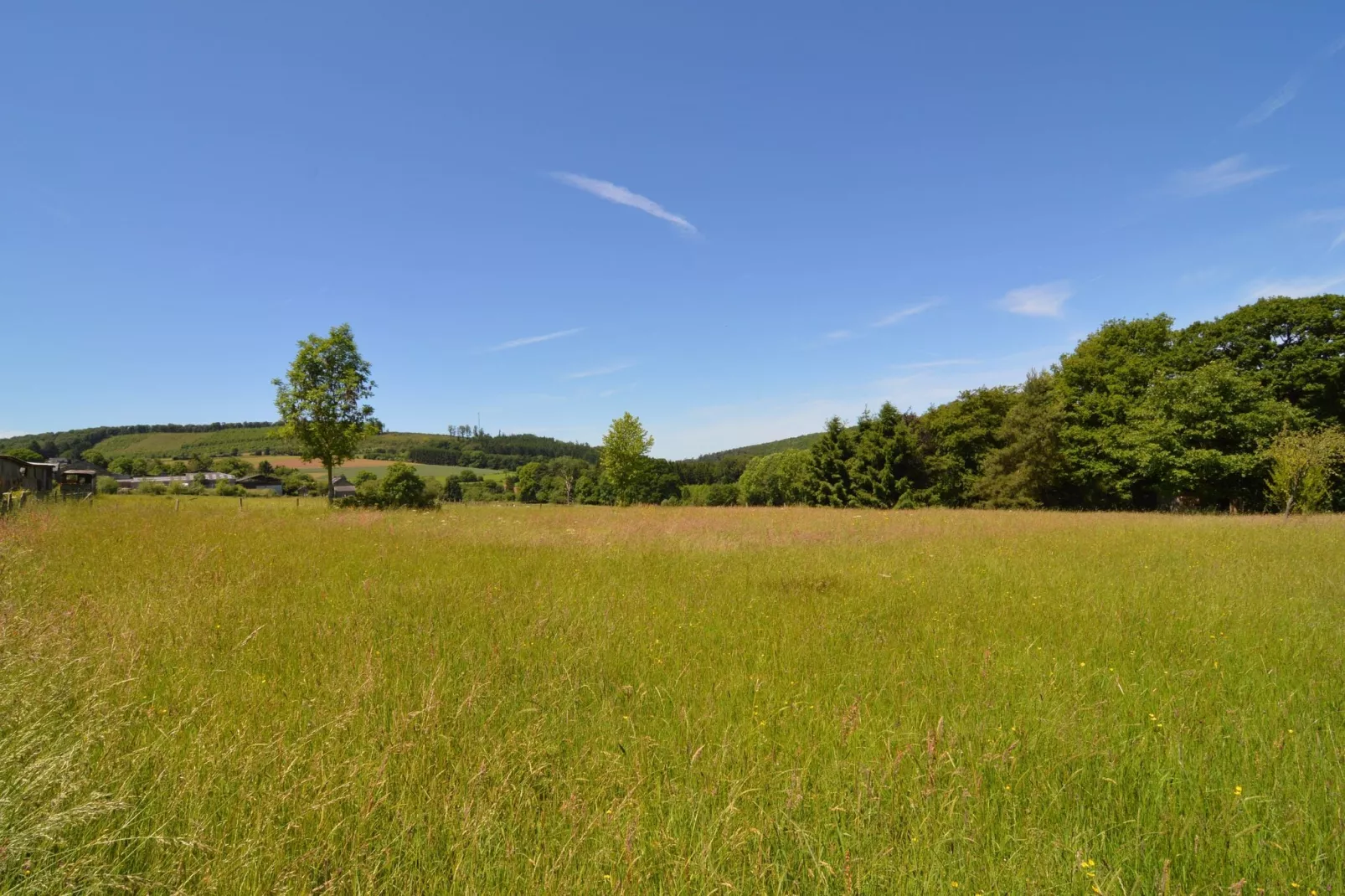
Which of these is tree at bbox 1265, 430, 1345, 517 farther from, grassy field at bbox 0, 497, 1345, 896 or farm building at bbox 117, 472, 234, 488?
farm building at bbox 117, 472, 234, 488

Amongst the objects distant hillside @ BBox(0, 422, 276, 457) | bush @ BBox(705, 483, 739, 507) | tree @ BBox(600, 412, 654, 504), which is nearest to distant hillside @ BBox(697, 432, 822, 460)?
bush @ BBox(705, 483, 739, 507)

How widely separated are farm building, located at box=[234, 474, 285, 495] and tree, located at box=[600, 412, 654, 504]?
89118 mm

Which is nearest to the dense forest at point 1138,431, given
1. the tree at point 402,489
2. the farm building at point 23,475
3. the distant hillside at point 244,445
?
the tree at point 402,489

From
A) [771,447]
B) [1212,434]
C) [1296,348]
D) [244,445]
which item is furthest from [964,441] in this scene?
[244,445]

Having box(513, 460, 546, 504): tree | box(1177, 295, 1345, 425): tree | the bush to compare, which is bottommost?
the bush

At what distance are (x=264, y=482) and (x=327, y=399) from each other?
11059 centimetres

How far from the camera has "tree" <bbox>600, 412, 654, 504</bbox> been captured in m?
45.6

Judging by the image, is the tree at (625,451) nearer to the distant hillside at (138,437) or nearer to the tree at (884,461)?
the tree at (884,461)

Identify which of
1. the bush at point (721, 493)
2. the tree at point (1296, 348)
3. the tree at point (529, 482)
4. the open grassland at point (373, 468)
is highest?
the tree at point (1296, 348)

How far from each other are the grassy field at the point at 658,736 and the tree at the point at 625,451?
1525 inches

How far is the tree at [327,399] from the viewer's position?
93.1 feet

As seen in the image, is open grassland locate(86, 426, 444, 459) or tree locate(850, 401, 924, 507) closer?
tree locate(850, 401, 924, 507)

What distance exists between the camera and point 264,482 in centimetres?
11312

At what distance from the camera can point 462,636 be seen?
4.80m
